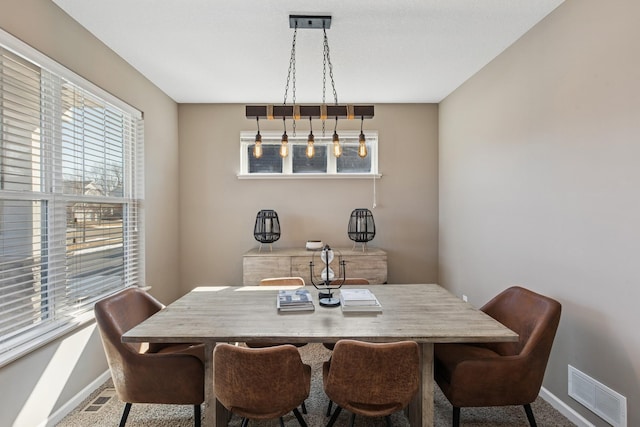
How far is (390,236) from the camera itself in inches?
154

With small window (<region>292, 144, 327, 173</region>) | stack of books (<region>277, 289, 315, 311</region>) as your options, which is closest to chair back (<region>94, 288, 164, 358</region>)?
stack of books (<region>277, 289, 315, 311</region>)

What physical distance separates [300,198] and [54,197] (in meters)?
2.39

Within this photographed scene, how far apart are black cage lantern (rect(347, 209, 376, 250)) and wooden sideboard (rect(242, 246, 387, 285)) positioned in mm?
219

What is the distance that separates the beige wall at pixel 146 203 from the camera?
1.72 metres

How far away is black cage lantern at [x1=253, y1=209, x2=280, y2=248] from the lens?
352 cm

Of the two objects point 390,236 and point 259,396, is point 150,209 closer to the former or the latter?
point 259,396

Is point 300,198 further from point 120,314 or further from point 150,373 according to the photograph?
point 150,373

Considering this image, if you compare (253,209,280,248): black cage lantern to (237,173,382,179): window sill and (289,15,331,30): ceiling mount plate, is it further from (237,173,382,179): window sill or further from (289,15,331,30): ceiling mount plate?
(289,15,331,30): ceiling mount plate

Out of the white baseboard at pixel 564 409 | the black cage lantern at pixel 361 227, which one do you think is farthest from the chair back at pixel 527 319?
the black cage lantern at pixel 361 227

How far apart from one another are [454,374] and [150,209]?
3037mm

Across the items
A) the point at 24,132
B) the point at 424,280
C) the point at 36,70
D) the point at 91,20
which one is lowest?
the point at 424,280

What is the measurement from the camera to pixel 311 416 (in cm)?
202

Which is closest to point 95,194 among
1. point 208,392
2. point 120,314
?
point 120,314

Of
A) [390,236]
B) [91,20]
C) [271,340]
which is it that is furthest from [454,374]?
A: [91,20]
